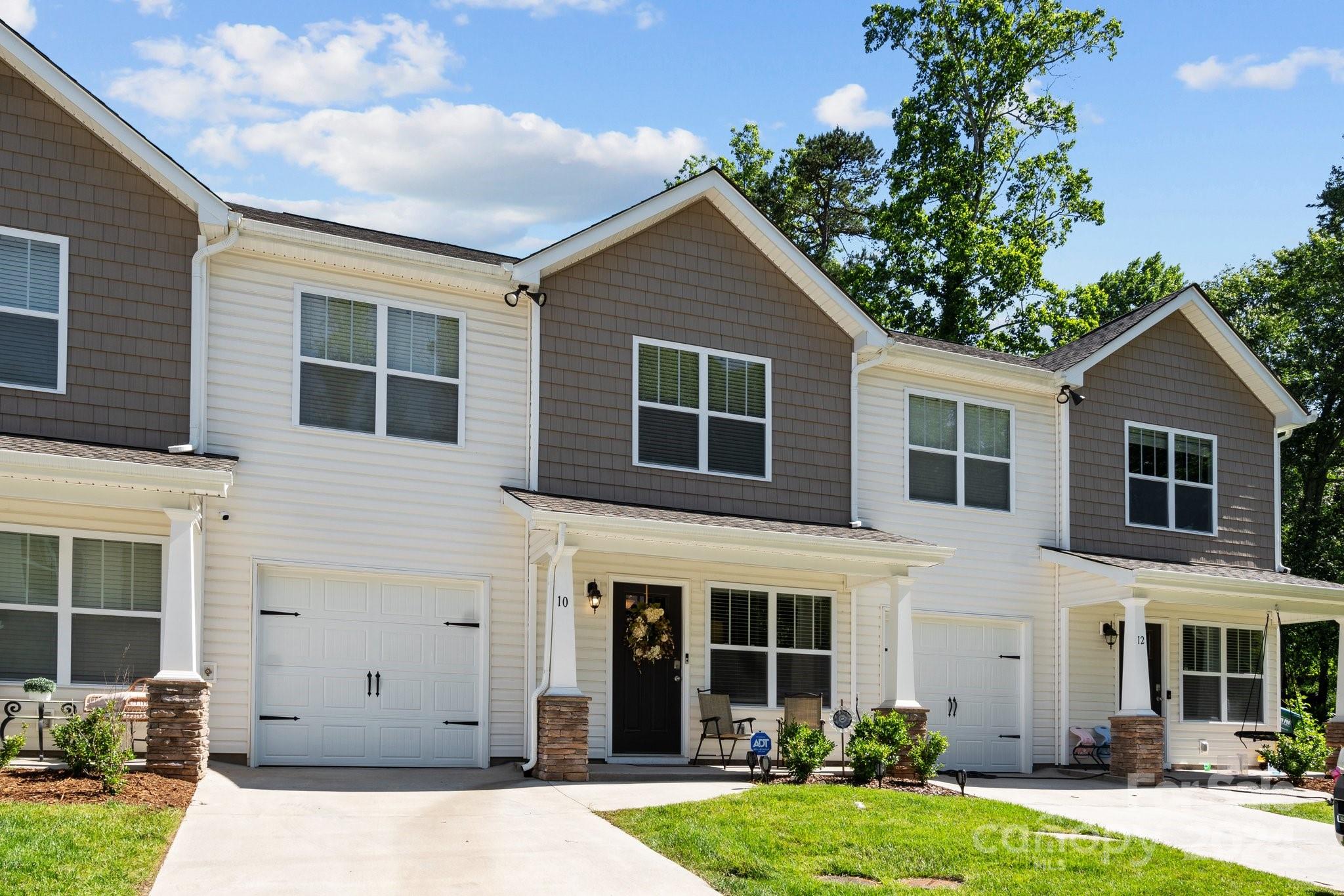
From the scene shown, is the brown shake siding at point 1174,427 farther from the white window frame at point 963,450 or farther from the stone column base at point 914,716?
the stone column base at point 914,716

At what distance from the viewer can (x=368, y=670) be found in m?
14.4

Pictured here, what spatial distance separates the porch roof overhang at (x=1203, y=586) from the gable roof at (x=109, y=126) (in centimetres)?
1202

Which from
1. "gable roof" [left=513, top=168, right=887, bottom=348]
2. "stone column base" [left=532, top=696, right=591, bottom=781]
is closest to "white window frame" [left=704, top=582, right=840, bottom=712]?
"stone column base" [left=532, top=696, right=591, bottom=781]

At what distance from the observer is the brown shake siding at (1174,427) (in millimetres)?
19453

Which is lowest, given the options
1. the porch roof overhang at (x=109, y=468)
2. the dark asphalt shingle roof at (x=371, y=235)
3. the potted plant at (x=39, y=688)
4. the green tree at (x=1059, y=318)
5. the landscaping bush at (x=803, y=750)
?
the landscaping bush at (x=803, y=750)

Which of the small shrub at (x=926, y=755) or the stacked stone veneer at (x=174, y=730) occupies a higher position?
the stacked stone veneer at (x=174, y=730)

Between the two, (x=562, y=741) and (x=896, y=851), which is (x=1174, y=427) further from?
(x=896, y=851)

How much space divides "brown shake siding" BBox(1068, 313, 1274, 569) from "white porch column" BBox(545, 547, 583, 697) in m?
8.58

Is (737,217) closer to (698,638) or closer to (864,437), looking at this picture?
(864,437)

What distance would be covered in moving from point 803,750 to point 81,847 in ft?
24.4

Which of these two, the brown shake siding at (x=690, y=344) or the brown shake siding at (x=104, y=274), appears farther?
the brown shake siding at (x=690, y=344)

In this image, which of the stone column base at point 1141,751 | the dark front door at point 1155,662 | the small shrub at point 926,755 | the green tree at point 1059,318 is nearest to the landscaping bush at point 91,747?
the small shrub at point 926,755

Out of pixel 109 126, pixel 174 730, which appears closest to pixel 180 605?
pixel 174 730

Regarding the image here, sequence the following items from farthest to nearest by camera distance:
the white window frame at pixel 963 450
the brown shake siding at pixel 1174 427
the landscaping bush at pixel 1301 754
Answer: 1. the brown shake siding at pixel 1174 427
2. the white window frame at pixel 963 450
3. the landscaping bush at pixel 1301 754
